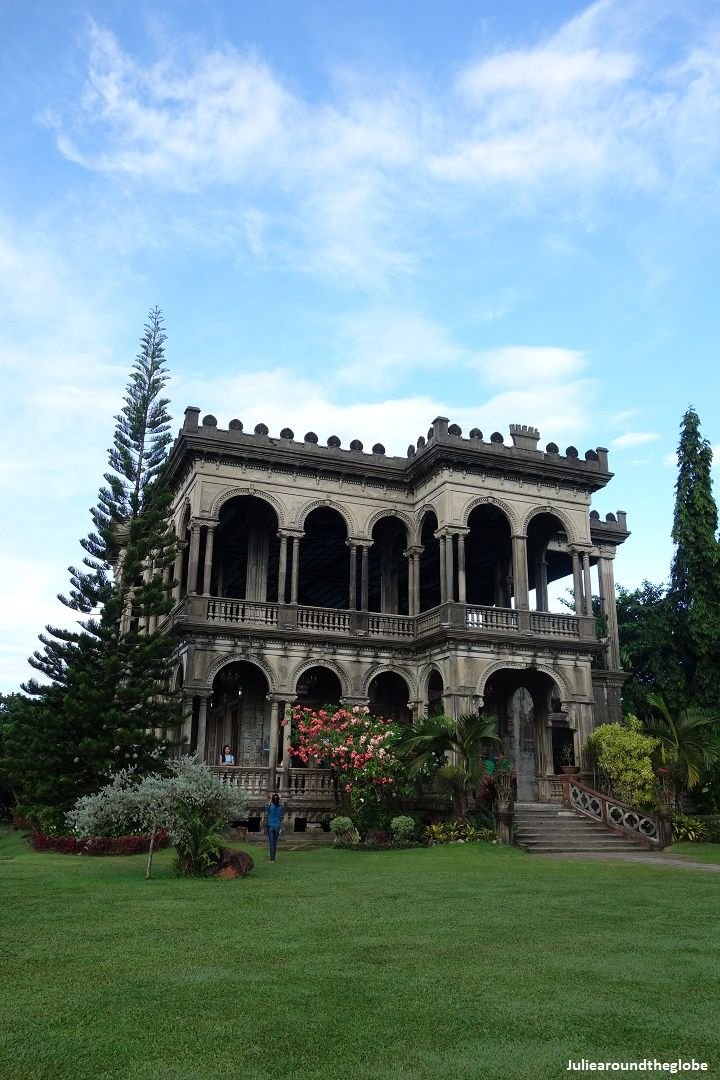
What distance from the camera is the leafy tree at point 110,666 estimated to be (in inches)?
785

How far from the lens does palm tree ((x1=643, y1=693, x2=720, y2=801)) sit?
20.5 m

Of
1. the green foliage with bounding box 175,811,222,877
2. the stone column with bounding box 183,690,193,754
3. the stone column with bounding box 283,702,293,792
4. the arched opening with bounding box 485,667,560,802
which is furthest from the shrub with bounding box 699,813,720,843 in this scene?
the stone column with bounding box 183,690,193,754

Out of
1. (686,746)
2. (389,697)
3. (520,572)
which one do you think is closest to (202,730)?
(389,697)

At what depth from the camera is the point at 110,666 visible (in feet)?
67.9

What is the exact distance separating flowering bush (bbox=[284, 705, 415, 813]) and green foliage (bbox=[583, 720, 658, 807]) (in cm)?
484

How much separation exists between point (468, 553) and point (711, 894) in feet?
59.3

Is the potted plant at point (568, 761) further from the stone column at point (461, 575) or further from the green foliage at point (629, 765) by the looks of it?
the stone column at point (461, 575)

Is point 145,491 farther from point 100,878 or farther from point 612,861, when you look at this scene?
point 612,861

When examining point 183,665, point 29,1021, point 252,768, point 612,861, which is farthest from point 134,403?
point 29,1021

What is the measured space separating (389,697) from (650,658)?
8998 mm

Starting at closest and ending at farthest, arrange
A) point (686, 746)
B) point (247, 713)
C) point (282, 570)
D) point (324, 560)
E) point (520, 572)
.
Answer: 1. point (686, 746)
2. point (282, 570)
3. point (520, 572)
4. point (247, 713)
5. point (324, 560)

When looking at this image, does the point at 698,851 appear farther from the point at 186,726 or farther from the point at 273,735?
the point at 186,726

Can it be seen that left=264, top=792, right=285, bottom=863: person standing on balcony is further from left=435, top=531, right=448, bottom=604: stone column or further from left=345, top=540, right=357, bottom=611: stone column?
left=435, top=531, right=448, bottom=604: stone column

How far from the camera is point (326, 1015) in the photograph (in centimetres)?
581
